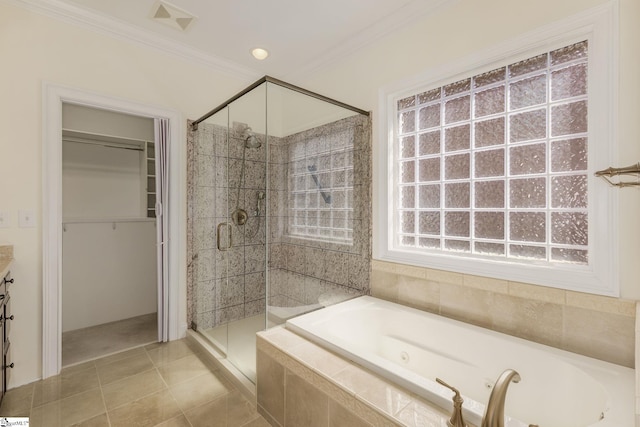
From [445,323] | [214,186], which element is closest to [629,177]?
[445,323]

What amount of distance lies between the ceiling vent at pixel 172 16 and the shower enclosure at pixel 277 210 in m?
0.67

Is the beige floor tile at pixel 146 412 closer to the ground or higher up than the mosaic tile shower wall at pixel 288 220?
closer to the ground

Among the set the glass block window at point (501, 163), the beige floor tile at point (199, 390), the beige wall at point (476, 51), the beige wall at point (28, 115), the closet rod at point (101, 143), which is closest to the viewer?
the beige wall at point (476, 51)

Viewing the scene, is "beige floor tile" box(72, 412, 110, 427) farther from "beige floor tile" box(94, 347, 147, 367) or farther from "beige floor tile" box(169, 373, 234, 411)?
"beige floor tile" box(94, 347, 147, 367)

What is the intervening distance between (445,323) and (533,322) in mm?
458

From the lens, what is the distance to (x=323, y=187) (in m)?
2.40

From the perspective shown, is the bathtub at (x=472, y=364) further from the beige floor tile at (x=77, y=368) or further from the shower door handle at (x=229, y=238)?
the beige floor tile at (x=77, y=368)

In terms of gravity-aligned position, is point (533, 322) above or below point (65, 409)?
above

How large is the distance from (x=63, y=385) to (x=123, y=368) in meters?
0.34

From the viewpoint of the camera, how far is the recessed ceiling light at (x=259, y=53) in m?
2.73

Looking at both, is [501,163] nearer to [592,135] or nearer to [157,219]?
[592,135]

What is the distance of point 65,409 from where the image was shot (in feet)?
5.75

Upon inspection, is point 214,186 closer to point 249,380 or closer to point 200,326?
point 200,326

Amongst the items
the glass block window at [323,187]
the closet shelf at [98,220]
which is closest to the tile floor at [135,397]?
the glass block window at [323,187]
